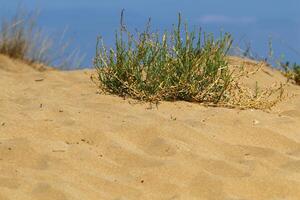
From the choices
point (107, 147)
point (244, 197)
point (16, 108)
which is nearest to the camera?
point (244, 197)

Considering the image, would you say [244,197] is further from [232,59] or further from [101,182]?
[232,59]

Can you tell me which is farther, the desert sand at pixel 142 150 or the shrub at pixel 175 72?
the shrub at pixel 175 72

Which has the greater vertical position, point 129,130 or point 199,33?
point 199,33

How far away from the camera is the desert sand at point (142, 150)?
3266mm

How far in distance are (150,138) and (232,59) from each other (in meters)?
3.70

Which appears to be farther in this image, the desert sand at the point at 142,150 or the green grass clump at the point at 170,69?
the green grass clump at the point at 170,69

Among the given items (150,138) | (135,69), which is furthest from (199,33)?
(150,138)

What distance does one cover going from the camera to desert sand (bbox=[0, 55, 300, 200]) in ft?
10.7

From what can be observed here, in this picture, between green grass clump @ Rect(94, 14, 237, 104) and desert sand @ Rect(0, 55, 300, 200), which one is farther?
green grass clump @ Rect(94, 14, 237, 104)

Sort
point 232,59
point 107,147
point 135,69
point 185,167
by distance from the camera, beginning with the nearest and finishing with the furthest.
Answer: point 185,167 < point 107,147 < point 135,69 < point 232,59

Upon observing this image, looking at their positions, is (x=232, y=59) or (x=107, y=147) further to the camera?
(x=232, y=59)

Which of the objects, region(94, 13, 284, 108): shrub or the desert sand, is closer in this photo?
the desert sand

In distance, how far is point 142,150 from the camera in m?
3.83

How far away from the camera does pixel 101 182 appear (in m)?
3.31
